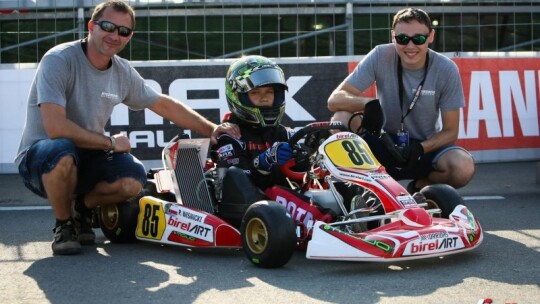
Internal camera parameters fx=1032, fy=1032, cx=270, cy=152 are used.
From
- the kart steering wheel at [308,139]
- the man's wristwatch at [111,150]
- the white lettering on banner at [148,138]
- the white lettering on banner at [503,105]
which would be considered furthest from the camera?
the white lettering on banner at [503,105]

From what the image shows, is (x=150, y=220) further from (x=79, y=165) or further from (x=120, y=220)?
(x=79, y=165)

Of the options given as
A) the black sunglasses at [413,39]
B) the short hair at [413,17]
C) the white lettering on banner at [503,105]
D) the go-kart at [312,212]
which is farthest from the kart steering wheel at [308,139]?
the white lettering on banner at [503,105]

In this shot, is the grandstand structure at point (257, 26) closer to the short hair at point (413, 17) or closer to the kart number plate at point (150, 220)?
the short hair at point (413, 17)

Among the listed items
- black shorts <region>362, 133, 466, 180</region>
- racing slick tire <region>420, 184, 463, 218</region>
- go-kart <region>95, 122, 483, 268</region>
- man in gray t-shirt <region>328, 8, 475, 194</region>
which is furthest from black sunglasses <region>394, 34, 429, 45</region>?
racing slick tire <region>420, 184, 463, 218</region>

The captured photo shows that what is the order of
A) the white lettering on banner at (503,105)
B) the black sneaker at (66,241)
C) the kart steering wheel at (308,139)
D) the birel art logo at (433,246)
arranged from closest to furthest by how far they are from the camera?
1. the birel art logo at (433,246)
2. the kart steering wheel at (308,139)
3. the black sneaker at (66,241)
4. the white lettering on banner at (503,105)

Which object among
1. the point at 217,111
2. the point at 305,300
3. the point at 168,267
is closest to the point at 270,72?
the point at 168,267

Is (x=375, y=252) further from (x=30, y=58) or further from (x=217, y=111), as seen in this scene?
(x=30, y=58)

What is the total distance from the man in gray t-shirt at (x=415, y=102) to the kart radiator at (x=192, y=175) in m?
1.07

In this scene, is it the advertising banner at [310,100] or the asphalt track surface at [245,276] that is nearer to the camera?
the asphalt track surface at [245,276]

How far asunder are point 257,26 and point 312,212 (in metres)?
4.96

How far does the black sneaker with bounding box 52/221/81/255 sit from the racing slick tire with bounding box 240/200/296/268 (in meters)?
1.00

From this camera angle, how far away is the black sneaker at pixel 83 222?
596cm

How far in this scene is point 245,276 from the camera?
16.1 ft

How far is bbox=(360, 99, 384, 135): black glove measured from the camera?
19.2ft
